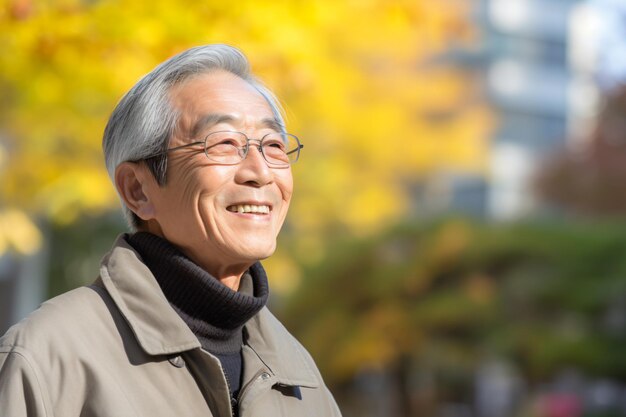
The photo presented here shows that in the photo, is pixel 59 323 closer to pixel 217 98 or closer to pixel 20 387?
pixel 20 387

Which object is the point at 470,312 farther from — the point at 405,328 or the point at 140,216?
the point at 140,216

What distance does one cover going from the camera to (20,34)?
17.3 feet

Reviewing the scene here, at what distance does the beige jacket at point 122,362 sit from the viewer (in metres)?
1.91

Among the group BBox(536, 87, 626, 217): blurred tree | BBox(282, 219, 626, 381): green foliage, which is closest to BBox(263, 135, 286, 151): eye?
BBox(282, 219, 626, 381): green foliage

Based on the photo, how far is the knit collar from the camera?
212cm

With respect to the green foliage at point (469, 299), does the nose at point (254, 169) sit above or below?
above

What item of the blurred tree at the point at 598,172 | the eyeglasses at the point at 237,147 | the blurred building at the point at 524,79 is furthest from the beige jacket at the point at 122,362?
the blurred building at the point at 524,79

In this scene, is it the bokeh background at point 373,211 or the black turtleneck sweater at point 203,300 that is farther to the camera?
the bokeh background at point 373,211

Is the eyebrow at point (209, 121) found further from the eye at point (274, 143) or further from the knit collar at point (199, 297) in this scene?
the knit collar at point (199, 297)

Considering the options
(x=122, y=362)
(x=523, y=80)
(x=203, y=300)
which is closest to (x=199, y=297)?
(x=203, y=300)

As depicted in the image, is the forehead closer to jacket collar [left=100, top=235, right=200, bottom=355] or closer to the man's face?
the man's face

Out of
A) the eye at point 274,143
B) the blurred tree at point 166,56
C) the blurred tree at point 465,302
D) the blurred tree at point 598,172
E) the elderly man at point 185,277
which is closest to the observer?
the elderly man at point 185,277

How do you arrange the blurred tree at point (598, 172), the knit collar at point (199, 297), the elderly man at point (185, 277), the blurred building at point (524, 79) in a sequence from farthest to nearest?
the blurred building at point (524, 79), the blurred tree at point (598, 172), the knit collar at point (199, 297), the elderly man at point (185, 277)

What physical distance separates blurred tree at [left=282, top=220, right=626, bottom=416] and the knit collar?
33.0 ft
